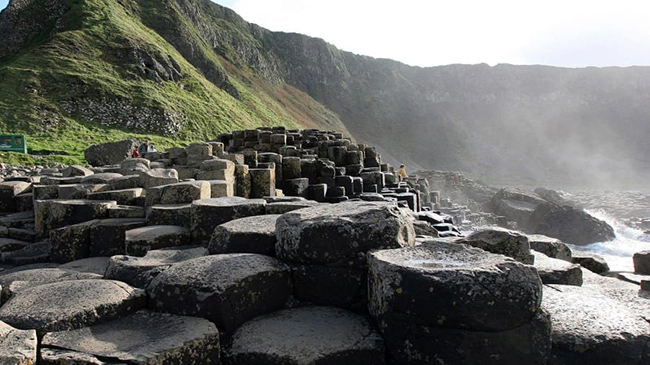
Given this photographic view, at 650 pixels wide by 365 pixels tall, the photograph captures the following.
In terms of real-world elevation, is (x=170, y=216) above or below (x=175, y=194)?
below

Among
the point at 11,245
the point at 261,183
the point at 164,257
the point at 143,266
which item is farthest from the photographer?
the point at 261,183

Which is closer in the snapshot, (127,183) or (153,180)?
(153,180)

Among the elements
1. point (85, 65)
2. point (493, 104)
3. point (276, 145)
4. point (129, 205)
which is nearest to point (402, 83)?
point (493, 104)

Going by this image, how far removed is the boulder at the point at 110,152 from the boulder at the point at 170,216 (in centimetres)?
1454

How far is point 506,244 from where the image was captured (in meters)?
5.33

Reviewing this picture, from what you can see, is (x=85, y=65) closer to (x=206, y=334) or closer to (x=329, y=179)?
(x=329, y=179)

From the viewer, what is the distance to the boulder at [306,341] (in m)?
3.21

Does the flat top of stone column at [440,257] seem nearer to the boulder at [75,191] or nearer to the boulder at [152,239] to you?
the boulder at [152,239]

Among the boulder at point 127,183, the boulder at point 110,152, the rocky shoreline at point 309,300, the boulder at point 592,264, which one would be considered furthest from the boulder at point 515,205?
the boulder at point 127,183

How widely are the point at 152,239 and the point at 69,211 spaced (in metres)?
2.05

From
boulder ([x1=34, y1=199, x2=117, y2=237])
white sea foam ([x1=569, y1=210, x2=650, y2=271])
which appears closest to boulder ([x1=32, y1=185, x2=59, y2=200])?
boulder ([x1=34, y1=199, x2=117, y2=237])

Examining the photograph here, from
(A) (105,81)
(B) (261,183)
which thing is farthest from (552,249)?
(A) (105,81)

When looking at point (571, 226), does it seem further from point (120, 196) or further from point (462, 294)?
point (462, 294)

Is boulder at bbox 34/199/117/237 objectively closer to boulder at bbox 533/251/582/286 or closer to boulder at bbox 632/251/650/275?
boulder at bbox 533/251/582/286
